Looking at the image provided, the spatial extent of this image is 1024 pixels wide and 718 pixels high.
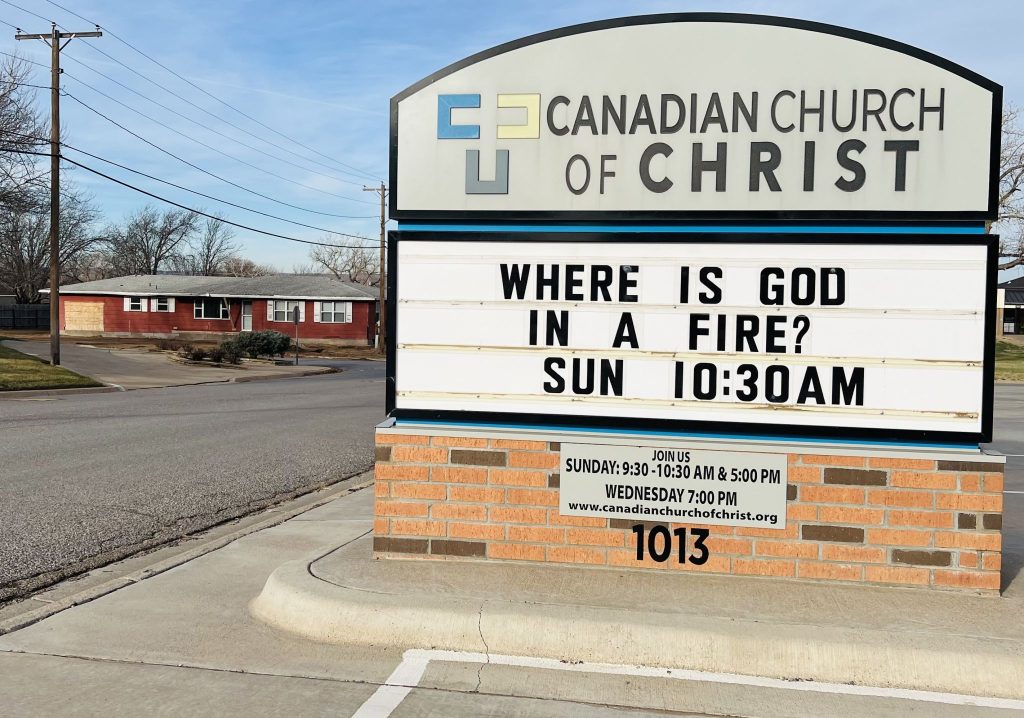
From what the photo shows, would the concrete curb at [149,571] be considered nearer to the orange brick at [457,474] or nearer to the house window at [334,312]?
the orange brick at [457,474]

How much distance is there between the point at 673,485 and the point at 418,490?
5.44 feet

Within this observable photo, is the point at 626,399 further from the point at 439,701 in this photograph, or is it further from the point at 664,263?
the point at 439,701

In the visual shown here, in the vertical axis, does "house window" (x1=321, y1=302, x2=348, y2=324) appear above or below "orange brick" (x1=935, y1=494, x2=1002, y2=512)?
above

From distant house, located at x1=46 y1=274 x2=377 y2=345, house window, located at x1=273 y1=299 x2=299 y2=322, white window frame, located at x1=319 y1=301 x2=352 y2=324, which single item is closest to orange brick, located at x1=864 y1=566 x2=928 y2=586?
distant house, located at x1=46 y1=274 x2=377 y2=345

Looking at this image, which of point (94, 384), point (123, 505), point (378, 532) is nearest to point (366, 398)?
point (94, 384)

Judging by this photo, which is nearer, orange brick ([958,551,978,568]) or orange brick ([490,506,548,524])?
orange brick ([958,551,978,568])

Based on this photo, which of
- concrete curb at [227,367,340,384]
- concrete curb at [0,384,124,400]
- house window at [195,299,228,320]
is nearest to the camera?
concrete curb at [0,384,124,400]

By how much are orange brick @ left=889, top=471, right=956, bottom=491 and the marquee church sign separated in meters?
0.27

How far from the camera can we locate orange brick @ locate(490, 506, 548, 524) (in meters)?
5.93

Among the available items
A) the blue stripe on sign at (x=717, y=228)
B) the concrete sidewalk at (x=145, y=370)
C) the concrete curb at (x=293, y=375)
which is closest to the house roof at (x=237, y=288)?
the concrete sidewalk at (x=145, y=370)

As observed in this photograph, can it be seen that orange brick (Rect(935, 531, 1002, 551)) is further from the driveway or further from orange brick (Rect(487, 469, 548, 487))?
the driveway

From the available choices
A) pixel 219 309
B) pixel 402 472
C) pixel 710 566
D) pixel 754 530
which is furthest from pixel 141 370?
pixel 754 530

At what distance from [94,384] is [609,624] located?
943 inches

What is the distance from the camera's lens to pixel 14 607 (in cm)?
566
